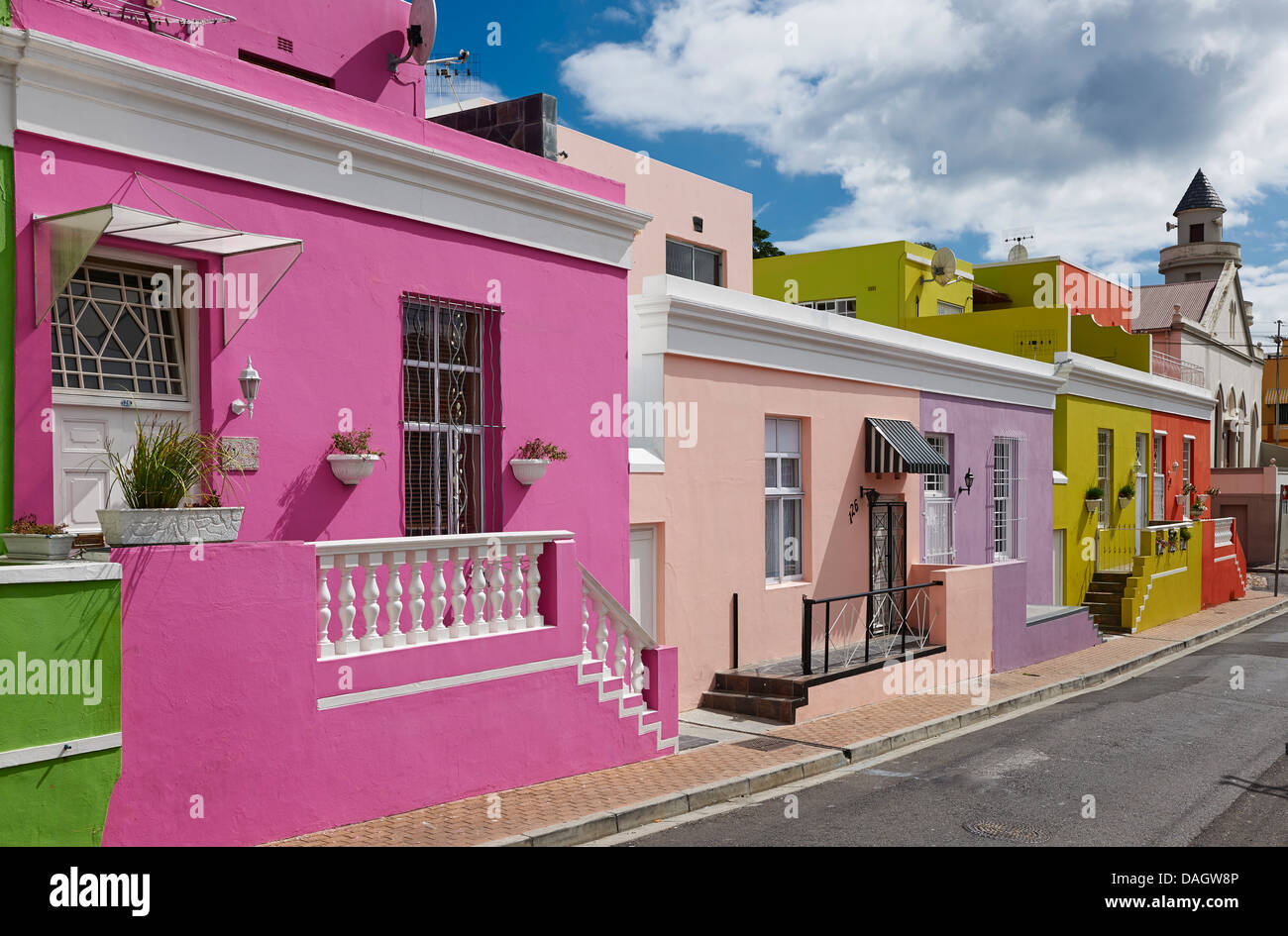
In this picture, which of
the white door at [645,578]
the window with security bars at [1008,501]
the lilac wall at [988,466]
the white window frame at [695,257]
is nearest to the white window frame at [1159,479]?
the lilac wall at [988,466]

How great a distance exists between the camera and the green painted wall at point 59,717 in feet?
19.0

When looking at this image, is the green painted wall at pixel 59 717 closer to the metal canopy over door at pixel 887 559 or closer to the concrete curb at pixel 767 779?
the concrete curb at pixel 767 779

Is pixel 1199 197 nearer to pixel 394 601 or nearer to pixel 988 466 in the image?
pixel 988 466

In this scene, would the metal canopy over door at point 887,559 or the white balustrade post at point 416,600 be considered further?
the metal canopy over door at point 887,559

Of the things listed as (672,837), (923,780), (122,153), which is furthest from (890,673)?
(122,153)

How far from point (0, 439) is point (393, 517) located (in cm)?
308

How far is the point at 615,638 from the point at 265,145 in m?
5.25

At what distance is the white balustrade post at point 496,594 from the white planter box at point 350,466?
4.08 feet

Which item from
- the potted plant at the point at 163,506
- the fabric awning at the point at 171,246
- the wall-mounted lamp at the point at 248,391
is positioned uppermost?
the fabric awning at the point at 171,246

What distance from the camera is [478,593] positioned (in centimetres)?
868

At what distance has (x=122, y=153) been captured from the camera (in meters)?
7.37

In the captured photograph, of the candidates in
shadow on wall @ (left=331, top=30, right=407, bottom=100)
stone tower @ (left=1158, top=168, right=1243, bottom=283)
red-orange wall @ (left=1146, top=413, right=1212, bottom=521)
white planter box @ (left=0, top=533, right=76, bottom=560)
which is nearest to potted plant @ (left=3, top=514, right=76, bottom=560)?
white planter box @ (left=0, top=533, right=76, bottom=560)

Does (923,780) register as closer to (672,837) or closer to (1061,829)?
(1061,829)

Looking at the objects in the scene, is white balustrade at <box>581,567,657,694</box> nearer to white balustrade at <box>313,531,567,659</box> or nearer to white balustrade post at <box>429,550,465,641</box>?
white balustrade at <box>313,531,567,659</box>
